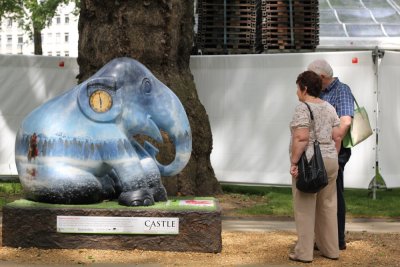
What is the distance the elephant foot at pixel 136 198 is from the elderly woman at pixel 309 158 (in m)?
1.40

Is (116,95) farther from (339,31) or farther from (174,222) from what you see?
(339,31)

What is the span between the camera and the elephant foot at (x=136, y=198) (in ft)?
21.4

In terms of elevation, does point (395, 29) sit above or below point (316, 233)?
above

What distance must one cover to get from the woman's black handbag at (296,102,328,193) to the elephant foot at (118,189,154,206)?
4.86 feet

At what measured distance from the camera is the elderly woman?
20.0 feet

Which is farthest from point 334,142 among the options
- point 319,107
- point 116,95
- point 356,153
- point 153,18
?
point 356,153

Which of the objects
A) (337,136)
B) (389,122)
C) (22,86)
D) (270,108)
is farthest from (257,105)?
(337,136)

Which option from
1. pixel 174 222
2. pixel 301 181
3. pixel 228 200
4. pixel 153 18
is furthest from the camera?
pixel 228 200

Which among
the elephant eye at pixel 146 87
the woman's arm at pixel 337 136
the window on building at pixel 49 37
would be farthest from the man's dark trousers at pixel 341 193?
the window on building at pixel 49 37

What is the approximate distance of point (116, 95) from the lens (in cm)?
670

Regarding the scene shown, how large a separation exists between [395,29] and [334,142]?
1472 cm

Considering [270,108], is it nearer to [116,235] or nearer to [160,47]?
[160,47]

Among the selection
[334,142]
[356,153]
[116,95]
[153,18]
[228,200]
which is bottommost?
[228,200]

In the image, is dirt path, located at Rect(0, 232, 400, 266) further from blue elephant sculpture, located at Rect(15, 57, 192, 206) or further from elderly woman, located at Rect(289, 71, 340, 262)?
blue elephant sculpture, located at Rect(15, 57, 192, 206)
